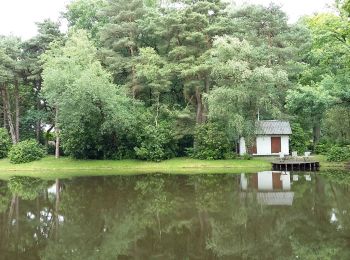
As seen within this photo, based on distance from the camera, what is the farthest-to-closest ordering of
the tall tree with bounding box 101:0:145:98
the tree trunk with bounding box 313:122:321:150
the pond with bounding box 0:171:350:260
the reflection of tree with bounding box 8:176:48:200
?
the tree trunk with bounding box 313:122:321:150
the tall tree with bounding box 101:0:145:98
the reflection of tree with bounding box 8:176:48:200
the pond with bounding box 0:171:350:260

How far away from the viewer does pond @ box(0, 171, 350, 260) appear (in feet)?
37.5

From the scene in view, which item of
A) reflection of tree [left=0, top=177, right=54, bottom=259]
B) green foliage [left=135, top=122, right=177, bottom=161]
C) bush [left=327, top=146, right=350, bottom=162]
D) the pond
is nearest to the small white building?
bush [left=327, top=146, right=350, bottom=162]

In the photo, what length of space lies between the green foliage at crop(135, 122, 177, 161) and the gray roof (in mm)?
7852

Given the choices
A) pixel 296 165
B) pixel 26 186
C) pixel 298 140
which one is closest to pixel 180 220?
pixel 26 186

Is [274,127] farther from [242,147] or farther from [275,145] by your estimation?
[242,147]

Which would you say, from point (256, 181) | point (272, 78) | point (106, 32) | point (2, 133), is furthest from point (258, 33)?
point (2, 133)

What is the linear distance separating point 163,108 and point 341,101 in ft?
47.5

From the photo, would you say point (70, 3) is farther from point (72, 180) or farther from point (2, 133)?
point (72, 180)

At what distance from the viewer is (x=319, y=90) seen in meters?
31.8

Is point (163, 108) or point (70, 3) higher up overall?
point (70, 3)

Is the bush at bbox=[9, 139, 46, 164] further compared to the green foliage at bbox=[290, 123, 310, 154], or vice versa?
the green foliage at bbox=[290, 123, 310, 154]

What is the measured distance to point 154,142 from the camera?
35.1 metres

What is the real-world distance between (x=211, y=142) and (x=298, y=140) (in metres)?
8.56

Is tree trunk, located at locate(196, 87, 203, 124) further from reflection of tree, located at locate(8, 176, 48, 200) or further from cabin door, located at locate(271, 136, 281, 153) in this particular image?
reflection of tree, located at locate(8, 176, 48, 200)
